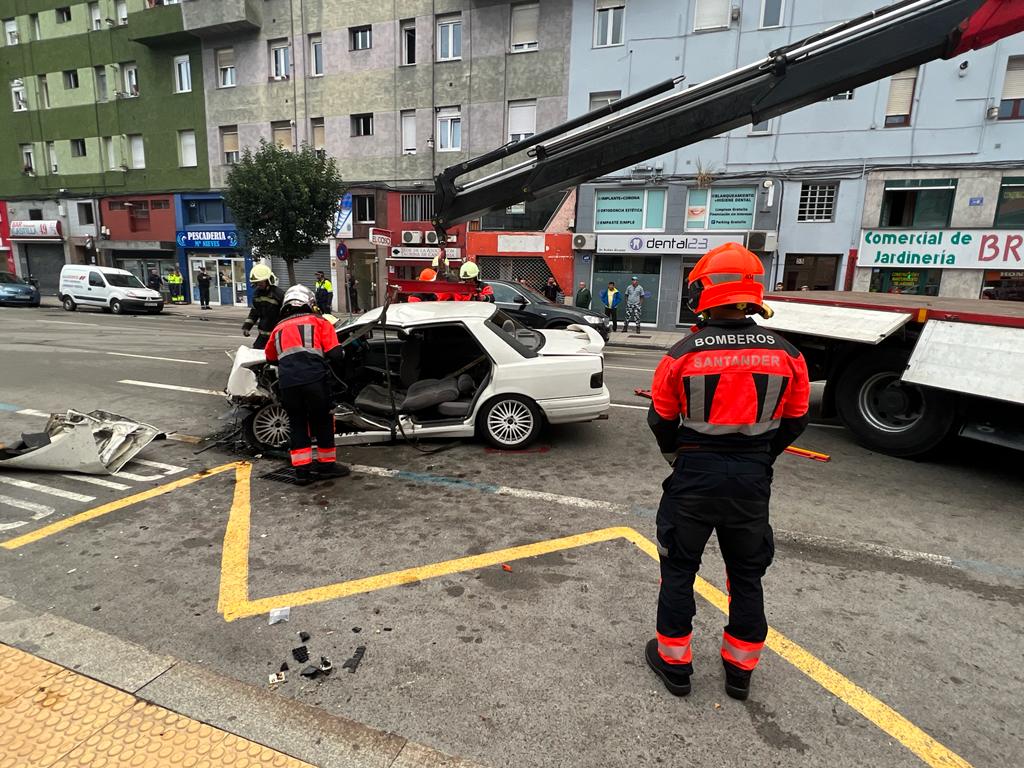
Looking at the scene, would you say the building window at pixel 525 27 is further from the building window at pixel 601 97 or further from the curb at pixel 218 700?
the curb at pixel 218 700

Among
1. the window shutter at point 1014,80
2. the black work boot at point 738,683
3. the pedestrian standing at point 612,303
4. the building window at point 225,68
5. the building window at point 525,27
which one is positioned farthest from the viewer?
the building window at point 225,68

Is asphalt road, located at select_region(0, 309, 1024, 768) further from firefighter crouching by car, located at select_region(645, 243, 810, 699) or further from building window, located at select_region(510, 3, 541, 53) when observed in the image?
building window, located at select_region(510, 3, 541, 53)

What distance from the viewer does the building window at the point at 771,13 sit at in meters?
16.7

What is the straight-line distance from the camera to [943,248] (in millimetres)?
15969

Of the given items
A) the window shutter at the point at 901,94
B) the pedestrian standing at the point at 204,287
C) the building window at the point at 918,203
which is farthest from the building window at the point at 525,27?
the pedestrian standing at the point at 204,287

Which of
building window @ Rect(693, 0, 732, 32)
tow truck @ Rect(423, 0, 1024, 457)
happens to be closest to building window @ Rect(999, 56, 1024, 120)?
building window @ Rect(693, 0, 732, 32)

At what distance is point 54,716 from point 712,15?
70.5 feet

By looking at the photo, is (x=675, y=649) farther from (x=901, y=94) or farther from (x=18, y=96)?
(x=18, y=96)

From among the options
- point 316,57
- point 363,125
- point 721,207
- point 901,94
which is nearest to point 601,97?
point 721,207

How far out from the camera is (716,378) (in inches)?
89.4

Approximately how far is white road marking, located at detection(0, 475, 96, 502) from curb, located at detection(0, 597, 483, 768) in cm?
174

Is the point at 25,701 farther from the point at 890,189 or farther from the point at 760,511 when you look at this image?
the point at 890,189

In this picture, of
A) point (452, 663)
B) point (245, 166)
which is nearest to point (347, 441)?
point (452, 663)

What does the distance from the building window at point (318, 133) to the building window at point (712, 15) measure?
1486 centimetres
